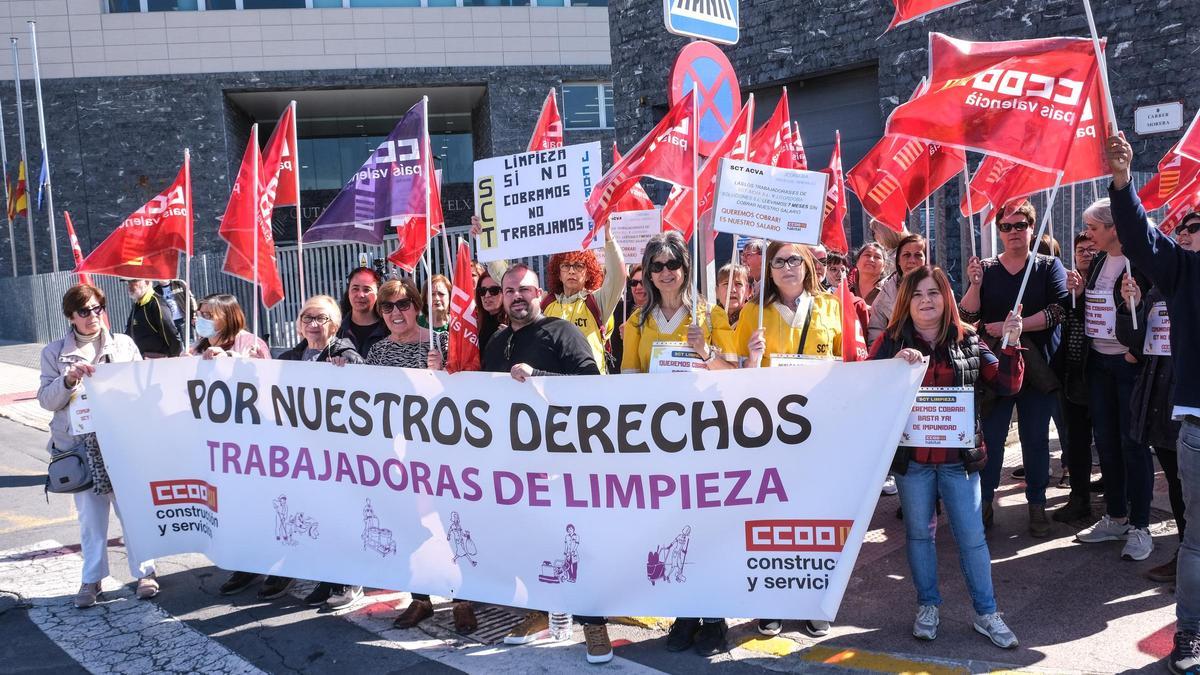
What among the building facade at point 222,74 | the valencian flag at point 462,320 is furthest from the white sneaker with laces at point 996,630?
the building facade at point 222,74

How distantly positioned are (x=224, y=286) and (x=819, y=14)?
12163mm

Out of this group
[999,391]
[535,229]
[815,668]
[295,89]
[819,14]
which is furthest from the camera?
[295,89]

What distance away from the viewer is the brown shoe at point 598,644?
14.9ft

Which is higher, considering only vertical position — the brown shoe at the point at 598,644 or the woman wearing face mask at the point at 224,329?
the woman wearing face mask at the point at 224,329

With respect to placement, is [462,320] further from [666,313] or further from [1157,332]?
[1157,332]

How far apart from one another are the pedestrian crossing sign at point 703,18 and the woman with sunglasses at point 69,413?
3835mm

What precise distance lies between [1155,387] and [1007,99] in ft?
5.84

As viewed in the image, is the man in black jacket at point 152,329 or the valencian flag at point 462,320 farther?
the man in black jacket at point 152,329

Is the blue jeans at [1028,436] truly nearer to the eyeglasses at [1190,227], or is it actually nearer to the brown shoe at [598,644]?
the eyeglasses at [1190,227]

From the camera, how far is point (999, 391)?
199 inches

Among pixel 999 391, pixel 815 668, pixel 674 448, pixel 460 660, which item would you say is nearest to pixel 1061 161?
pixel 999 391

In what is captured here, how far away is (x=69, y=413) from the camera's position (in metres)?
5.74

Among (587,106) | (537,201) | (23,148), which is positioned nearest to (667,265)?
(537,201)

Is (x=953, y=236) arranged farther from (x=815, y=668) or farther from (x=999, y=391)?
(x=815, y=668)
